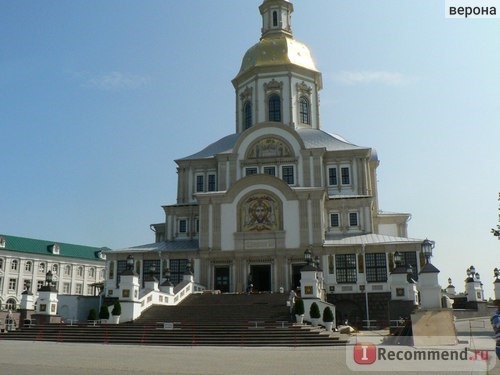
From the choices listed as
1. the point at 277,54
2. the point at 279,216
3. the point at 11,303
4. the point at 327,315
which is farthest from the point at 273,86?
the point at 11,303

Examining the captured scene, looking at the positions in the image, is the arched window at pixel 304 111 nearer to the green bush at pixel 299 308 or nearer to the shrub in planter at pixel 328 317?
the shrub in planter at pixel 328 317

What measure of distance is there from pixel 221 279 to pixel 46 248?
44.8 metres

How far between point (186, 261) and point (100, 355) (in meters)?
25.9

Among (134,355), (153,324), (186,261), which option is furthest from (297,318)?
(186,261)

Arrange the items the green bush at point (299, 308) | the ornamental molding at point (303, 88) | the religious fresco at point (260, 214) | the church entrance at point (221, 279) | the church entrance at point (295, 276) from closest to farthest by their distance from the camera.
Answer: the green bush at point (299, 308), the church entrance at point (295, 276), the church entrance at point (221, 279), the religious fresco at point (260, 214), the ornamental molding at point (303, 88)

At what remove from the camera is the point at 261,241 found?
43.0 meters

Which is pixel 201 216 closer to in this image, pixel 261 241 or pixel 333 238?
pixel 261 241

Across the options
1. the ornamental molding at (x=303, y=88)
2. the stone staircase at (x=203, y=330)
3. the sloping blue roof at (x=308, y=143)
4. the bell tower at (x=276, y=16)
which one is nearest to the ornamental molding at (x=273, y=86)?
the ornamental molding at (x=303, y=88)

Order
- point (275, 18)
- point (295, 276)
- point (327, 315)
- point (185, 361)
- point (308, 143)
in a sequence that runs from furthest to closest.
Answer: point (275, 18), point (308, 143), point (295, 276), point (327, 315), point (185, 361)

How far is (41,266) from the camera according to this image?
7675 centimetres

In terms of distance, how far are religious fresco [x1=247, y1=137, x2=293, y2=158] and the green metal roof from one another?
4215cm

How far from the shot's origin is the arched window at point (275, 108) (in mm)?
54316

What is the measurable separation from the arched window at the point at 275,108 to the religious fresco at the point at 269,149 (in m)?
5.99

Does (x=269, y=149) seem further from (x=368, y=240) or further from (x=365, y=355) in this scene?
(x=365, y=355)
